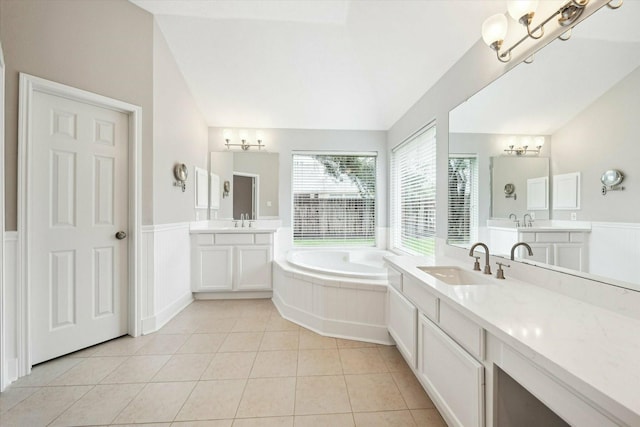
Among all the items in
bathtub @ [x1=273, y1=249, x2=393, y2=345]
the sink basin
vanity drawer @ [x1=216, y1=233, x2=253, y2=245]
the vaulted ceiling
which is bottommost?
bathtub @ [x1=273, y1=249, x2=393, y2=345]

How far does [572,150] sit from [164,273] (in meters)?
3.31

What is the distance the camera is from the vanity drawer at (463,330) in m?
1.09

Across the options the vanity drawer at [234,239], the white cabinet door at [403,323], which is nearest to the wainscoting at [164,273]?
the vanity drawer at [234,239]

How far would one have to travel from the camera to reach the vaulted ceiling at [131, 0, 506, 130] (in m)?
2.17

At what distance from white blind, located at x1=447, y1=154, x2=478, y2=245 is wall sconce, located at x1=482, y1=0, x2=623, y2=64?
28.4 inches

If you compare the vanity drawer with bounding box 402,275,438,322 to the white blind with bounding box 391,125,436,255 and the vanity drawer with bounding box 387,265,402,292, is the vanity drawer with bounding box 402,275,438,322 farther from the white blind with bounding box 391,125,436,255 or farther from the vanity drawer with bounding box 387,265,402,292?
the white blind with bounding box 391,125,436,255

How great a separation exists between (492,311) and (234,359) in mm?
1863

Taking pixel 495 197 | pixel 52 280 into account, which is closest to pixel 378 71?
pixel 495 197

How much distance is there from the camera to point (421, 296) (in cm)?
163

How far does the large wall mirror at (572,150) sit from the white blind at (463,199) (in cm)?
9

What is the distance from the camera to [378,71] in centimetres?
296

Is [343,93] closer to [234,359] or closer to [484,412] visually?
[234,359]

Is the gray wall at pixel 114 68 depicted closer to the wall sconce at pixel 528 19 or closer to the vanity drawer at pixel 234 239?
the vanity drawer at pixel 234 239

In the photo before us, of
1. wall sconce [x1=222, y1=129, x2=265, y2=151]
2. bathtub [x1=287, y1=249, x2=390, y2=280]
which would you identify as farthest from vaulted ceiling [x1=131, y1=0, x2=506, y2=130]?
bathtub [x1=287, y1=249, x2=390, y2=280]
